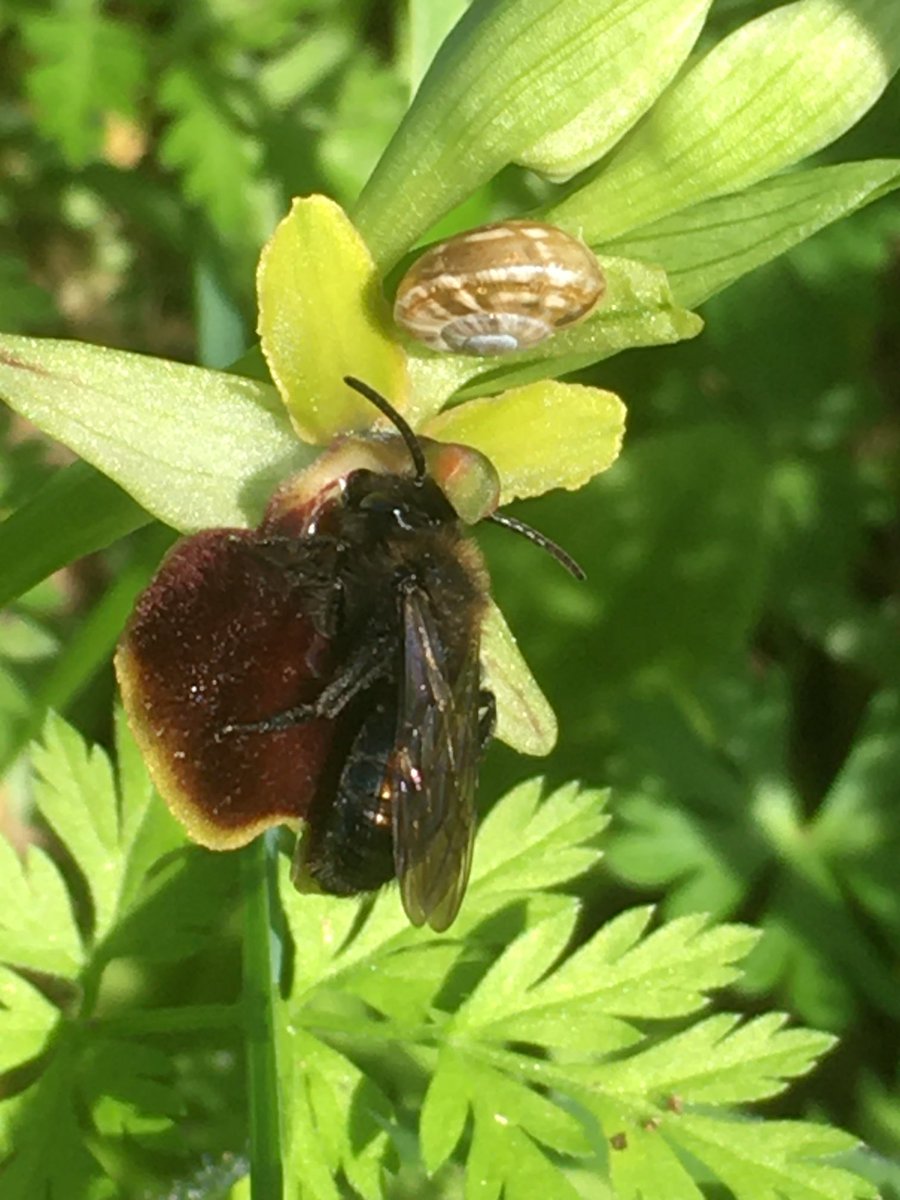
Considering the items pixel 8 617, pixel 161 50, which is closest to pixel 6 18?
pixel 161 50

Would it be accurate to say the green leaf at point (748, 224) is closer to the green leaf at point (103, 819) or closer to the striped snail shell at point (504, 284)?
the striped snail shell at point (504, 284)

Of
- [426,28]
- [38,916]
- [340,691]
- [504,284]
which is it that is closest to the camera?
[504,284]

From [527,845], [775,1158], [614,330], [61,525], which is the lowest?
[775,1158]

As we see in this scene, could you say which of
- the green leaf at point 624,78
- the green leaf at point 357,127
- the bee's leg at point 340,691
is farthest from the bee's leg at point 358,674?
the green leaf at point 357,127

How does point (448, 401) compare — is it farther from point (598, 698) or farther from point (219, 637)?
point (598, 698)

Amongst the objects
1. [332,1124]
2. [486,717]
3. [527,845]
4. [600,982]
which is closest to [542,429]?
[486,717]

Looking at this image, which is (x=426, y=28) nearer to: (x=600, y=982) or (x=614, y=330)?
(x=614, y=330)

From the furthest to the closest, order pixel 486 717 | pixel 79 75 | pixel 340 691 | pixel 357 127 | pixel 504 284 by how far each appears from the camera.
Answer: pixel 357 127 → pixel 79 75 → pixel 486 717 → pixel 340 691 → pixel 504 284
